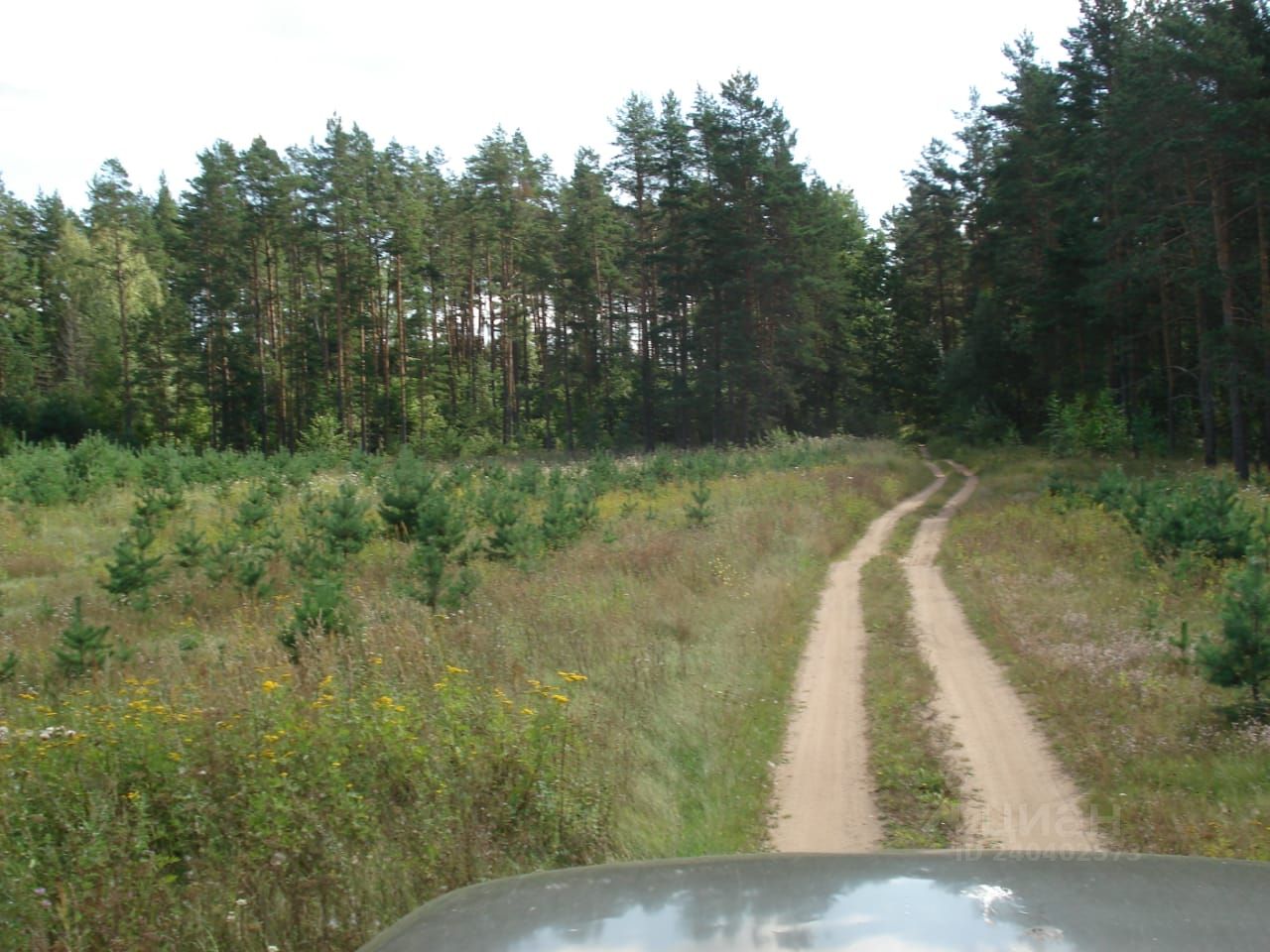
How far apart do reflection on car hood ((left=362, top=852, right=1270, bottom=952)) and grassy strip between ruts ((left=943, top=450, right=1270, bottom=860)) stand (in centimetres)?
357

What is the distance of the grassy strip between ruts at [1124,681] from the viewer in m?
6.25

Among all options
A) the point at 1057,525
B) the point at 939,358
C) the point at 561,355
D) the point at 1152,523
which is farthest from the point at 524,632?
the point at 939,358

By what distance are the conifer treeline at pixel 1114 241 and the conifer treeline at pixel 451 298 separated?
760 centimetres

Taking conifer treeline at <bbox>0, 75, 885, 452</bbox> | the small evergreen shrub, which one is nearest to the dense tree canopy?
conifer treeline at <bbox>0, 75, 885, 452</bbox>

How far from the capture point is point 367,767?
562 centimetres

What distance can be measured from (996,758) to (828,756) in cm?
135

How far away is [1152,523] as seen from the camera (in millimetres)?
15570

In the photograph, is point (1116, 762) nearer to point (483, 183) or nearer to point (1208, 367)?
point (1208, 367)

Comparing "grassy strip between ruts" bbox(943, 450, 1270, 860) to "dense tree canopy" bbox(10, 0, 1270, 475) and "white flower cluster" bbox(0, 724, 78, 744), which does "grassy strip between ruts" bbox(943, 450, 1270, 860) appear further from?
"dense tree canopy" bbox(10, 0, 1270, 475)

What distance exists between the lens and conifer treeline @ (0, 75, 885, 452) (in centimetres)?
5097

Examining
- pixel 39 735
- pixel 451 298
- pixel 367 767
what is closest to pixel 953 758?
pixel 367 767

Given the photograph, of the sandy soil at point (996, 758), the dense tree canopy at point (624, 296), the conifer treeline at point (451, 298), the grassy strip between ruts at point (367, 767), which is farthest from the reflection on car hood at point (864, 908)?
the conifer treeline at point (451, 298)

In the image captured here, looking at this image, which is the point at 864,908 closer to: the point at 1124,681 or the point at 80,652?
the point at 1124,681

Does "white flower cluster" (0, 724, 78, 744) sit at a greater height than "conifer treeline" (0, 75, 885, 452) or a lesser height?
lesser
